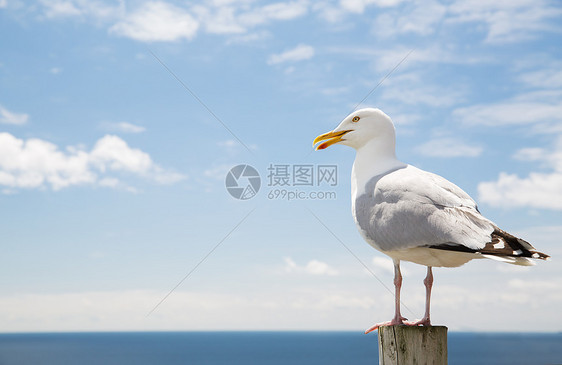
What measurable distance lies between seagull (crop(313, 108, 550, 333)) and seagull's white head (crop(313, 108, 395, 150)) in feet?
0.04

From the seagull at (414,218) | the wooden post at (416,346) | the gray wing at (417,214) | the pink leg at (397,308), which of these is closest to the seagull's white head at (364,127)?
the seagull at (414,218)

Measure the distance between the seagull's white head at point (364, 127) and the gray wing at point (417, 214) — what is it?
606 millimetres

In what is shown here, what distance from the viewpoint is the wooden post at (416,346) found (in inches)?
204

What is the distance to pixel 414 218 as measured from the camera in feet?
18.4

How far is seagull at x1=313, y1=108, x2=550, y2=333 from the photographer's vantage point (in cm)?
522

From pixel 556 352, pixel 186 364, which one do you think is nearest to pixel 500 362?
pixel 556 352

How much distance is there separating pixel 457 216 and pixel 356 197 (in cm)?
121

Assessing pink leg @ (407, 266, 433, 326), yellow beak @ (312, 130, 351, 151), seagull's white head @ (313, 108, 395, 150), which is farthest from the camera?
yellow beak @ (312, 130, 351, 151)

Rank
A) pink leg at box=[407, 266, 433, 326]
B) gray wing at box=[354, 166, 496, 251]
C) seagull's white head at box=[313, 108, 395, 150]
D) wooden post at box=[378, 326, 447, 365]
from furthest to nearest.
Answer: seagull's white head at box=[313, 108, 395, 150] < pink leg at box=[407, 266, 433, 326] < gray wing at box=[354, 166, 496, 251] < wooden post at box=[378, 326, 447, 365]

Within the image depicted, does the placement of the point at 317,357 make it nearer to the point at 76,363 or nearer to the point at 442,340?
the point at 76,363

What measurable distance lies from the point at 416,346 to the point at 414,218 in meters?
1.22

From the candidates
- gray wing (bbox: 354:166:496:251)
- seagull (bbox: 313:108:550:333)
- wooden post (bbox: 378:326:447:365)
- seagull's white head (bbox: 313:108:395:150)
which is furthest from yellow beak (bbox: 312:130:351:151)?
wooden post (bbox: 378:326:447:365)

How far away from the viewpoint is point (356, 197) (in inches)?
248

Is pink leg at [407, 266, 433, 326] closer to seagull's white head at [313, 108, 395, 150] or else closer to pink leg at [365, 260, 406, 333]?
pink leg at [365, 260, 406, 333]
